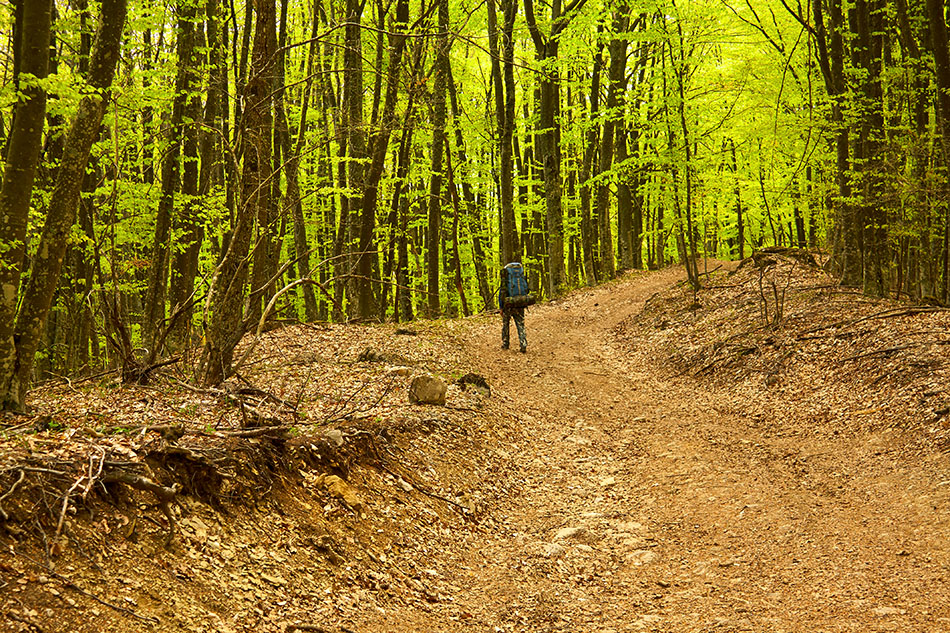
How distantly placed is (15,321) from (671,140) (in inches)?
632

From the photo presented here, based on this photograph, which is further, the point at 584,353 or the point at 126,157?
the point at 584,353

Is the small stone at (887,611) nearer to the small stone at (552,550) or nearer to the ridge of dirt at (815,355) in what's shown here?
the small stone at (552,550)

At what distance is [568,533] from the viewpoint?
21.1 ft

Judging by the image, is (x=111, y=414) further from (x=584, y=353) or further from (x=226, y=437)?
(x=584, y=353)

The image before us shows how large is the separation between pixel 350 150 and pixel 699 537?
504 inches

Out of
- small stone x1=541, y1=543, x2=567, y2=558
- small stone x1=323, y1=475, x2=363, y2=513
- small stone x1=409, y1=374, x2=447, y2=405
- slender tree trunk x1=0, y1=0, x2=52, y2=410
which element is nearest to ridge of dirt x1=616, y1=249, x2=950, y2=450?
Result: small stone x1=541, y1=543, x2=567, y2=558

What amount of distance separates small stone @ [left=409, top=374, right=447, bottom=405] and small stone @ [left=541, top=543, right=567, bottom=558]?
336 cm

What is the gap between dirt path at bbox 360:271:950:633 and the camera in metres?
4.73

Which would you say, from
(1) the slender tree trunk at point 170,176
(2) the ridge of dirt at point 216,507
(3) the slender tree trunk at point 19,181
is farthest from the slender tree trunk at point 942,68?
(1) the slender tree trunk at point 170,176

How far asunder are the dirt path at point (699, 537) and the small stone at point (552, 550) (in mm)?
20

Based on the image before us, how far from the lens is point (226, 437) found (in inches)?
214

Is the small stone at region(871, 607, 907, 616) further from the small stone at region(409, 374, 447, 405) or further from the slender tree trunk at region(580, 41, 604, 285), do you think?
the slender tree trunk at region(580, 41, 604, 285)

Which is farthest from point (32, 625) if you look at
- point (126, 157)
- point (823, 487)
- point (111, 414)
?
point (126, 157)

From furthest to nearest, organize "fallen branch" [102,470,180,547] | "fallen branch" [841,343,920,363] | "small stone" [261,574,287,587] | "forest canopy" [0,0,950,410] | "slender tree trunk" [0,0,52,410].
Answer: "fallen branch" [841,343,920,363] → "forest canopy" [0,0,950,410] → "slender tree trunk" [0,0,52,410] → "small stone" [261,574,287,587] → "fallen branch" [102,470,180,547]
